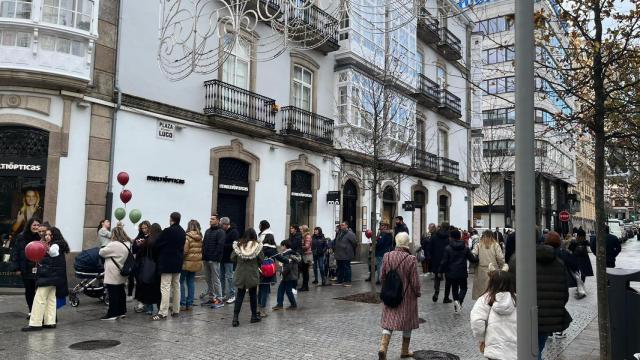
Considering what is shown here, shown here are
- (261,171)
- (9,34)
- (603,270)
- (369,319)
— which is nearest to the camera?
(603,270)

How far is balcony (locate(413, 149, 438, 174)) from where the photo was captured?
24.9 meters

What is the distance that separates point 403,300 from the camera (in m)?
6.39

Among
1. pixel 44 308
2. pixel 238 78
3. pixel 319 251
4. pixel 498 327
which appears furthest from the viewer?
pixel 238 78

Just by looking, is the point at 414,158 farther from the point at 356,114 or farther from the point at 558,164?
the point at 558,164

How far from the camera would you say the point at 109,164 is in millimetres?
12492

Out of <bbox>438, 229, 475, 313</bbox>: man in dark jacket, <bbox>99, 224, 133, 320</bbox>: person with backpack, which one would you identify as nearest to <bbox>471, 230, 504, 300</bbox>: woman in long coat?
<bbox>438, 229, 475, 313</bbox>: man in dark jacket

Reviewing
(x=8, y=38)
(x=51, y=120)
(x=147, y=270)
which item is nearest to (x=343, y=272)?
(x=147, y=270)

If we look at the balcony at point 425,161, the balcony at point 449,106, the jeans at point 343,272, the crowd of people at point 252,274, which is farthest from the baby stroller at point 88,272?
the balcony at point 449,106

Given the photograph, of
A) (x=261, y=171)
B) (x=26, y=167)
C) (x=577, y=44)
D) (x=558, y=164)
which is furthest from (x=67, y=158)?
(x=558, y=164)

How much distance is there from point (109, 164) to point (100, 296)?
369 cm

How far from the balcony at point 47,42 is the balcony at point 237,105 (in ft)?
12.2

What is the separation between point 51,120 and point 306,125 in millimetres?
8736

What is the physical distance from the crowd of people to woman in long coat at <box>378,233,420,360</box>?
0.04 feet

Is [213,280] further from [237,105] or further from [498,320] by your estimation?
[498,320]
